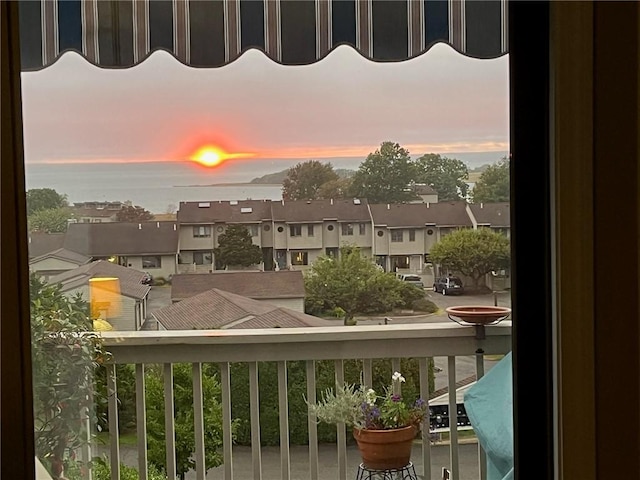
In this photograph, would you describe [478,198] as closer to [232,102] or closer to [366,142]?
[366,142]

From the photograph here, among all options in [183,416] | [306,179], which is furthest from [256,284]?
[183,416]

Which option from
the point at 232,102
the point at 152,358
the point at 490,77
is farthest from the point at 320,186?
the point at 152,358

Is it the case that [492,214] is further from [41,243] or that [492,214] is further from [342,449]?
[41,243]

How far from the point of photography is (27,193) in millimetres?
2045

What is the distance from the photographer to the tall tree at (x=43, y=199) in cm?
206

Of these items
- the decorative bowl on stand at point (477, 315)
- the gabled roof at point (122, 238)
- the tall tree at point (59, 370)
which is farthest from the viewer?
the decorative bowl on stand at point (477, 315)

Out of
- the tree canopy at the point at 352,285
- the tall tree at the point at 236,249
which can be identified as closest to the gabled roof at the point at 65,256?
the tall tree at the point at 236,249

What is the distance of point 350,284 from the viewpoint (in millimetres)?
2238

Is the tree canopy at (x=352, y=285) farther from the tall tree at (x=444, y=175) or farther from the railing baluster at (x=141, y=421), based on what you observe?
the railing baluster at (x=141, y=421)

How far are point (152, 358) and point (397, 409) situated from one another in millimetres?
711

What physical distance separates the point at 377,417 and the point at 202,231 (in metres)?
0.72

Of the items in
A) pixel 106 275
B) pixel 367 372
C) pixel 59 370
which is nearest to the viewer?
pixel 59 370

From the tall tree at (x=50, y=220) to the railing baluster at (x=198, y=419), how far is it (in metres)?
0.55

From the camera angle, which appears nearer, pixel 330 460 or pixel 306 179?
pixel 306 179
